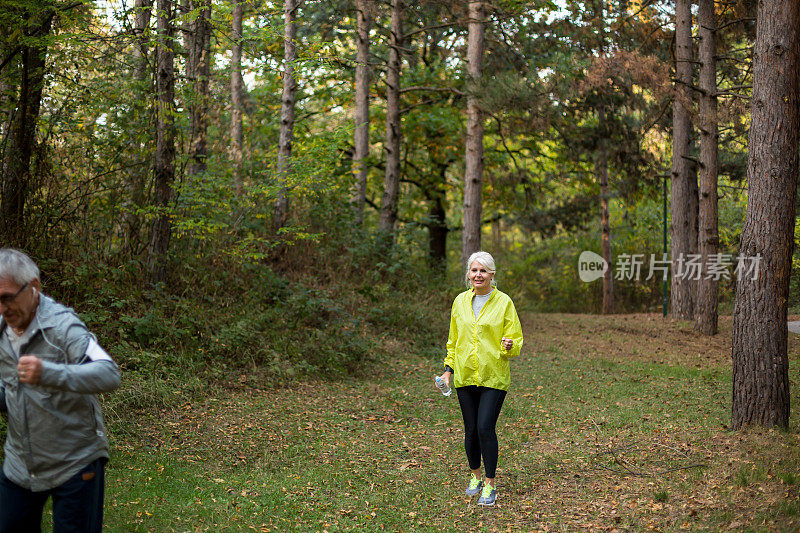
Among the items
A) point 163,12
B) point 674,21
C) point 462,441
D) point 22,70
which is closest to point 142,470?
point 462,441

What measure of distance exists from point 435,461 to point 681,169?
12.0 meters

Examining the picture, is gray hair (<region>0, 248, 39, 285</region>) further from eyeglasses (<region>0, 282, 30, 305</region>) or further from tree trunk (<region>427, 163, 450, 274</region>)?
tree trunk (<region>427, 163, 450, 274</region>)

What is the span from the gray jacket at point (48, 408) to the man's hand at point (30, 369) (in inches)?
6.0

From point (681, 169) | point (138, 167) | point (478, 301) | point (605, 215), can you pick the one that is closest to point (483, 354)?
point (478, 301)

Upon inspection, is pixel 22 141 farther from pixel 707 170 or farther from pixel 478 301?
pixel 707 170

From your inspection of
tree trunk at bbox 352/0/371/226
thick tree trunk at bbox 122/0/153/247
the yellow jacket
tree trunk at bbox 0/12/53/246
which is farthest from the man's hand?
tree trunk at bbox 352/0/371/226

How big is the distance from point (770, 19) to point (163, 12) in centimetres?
735

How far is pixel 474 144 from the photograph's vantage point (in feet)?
51.6

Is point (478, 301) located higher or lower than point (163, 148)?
lower

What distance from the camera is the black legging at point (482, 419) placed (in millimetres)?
Result: 5449

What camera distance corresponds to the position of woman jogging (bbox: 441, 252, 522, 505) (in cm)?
543

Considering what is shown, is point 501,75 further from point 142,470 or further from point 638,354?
point 142,470

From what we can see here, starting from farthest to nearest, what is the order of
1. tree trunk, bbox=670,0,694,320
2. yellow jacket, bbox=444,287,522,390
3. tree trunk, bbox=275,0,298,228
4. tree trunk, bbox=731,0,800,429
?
1. tree trunk, bbox=670,0,694,320
2. tree trunk, bbox=275,0,298,228
3. tree trunk, bbox=731,0,800,429
4. yellow jacket, bbox=444,287,522,390

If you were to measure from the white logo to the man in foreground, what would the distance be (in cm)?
2605
